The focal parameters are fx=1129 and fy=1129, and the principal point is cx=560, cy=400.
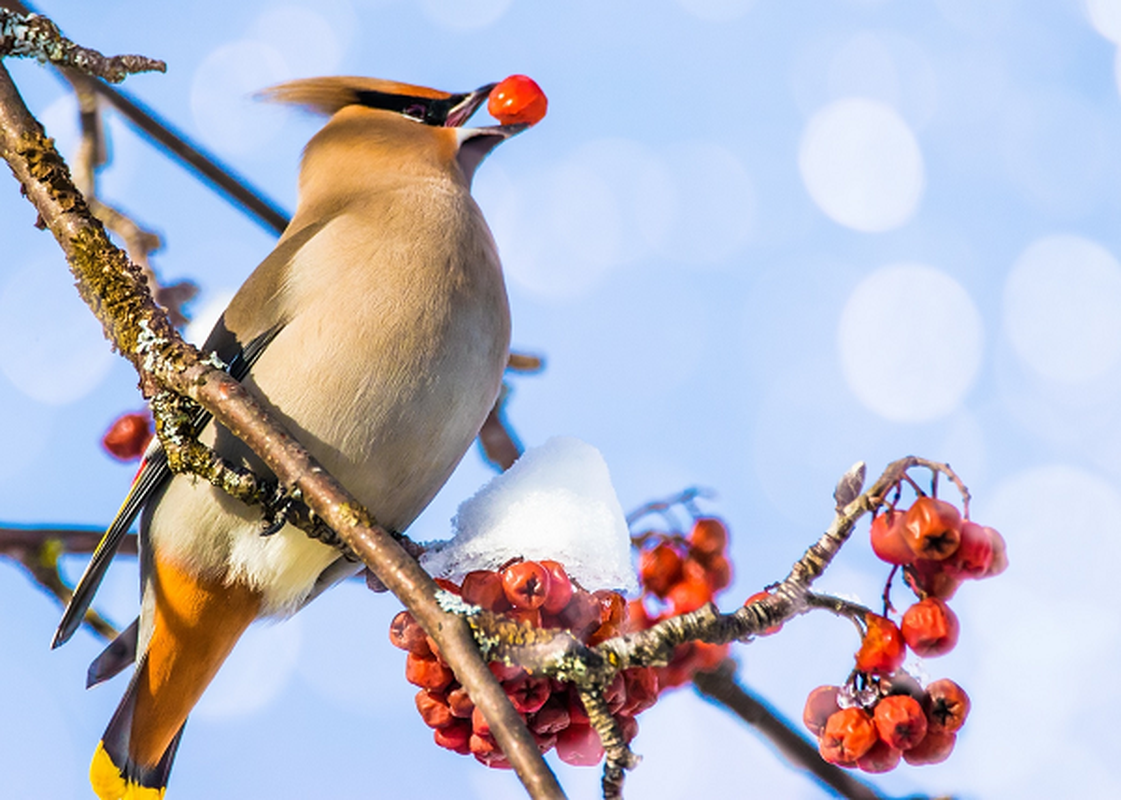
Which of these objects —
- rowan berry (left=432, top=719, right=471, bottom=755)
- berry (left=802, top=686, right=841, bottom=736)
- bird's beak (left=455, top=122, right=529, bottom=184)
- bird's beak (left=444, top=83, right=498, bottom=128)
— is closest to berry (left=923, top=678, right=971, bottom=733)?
berry (left=802, top=686, right=841, bottom=736)

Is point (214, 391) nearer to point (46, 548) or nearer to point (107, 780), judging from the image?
point (107, 780)

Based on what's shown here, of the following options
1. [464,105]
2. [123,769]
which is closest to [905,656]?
[123,769]

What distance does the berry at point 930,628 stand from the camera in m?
1.25

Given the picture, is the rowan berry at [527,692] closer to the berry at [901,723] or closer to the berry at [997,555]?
the berry at [901,723]

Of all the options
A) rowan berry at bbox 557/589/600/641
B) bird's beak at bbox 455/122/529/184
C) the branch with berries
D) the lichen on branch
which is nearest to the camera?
the branch with berries

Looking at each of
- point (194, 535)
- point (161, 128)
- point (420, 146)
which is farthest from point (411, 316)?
point (161, 128)

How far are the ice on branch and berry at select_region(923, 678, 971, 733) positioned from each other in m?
0.37

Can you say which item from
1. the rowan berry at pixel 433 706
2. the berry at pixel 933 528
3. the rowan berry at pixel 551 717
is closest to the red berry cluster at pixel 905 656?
the berry at pixel 933 528

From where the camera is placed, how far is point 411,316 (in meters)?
1.79

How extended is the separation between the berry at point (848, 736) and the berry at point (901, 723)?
0.02m

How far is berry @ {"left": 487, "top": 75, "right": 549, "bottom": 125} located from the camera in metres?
2.15

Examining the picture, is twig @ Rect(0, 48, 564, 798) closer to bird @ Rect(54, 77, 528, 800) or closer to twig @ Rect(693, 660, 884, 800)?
Answer: bird @ Rect(54, 77, 528, 800)

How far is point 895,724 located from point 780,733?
0.49 meters

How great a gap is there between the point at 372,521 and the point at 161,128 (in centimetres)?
150
